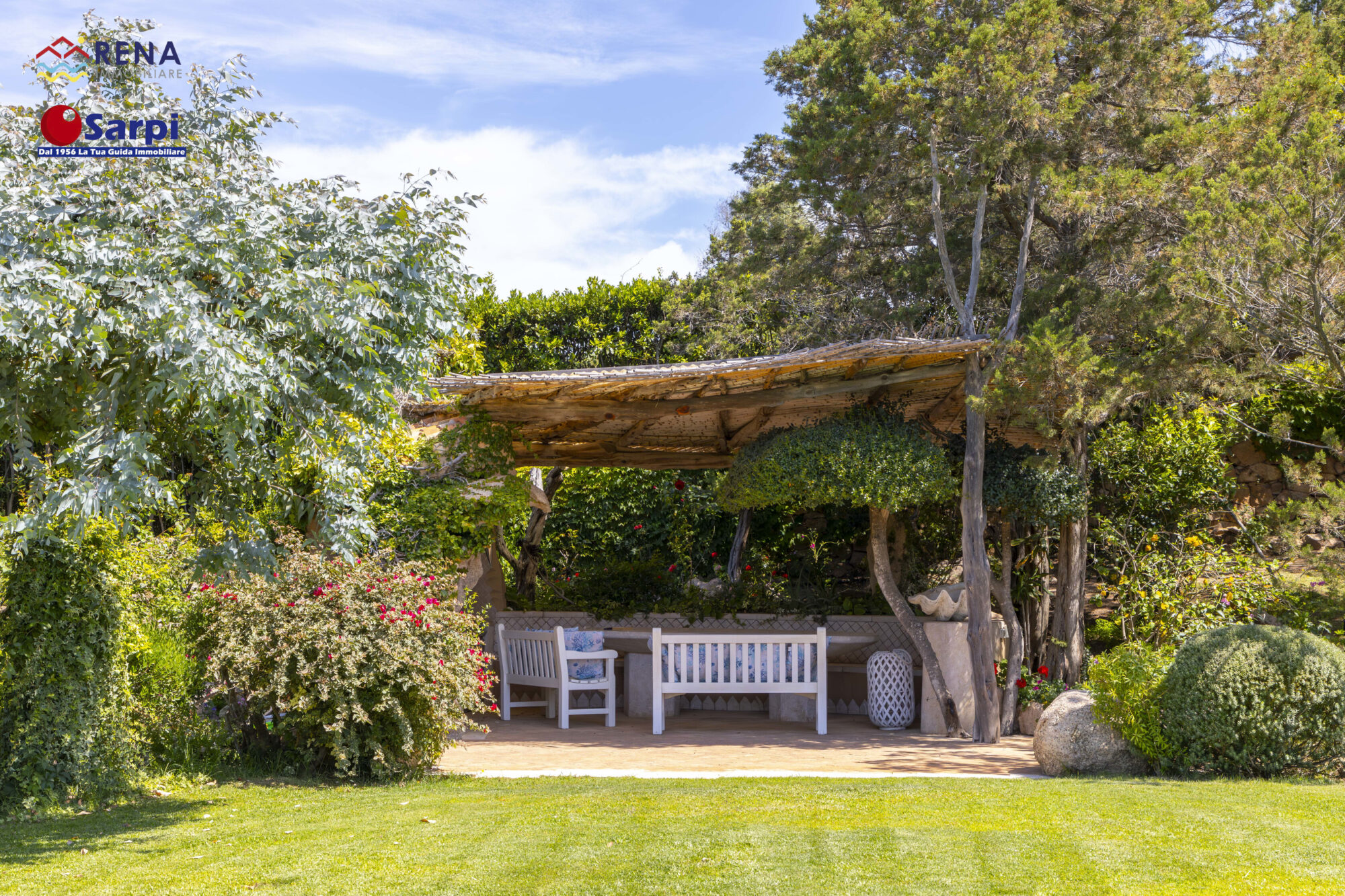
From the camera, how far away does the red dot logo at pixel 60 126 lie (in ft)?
15.6

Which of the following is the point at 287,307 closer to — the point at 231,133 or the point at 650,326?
the point at 231,133

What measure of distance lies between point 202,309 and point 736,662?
4.93 metres

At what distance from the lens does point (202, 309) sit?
4230mm

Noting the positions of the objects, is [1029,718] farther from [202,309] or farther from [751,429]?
[202,309]

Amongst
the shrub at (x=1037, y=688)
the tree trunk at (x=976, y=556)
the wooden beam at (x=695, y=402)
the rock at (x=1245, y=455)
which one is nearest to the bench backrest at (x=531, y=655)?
the wooden beam at (x=695, y=402)

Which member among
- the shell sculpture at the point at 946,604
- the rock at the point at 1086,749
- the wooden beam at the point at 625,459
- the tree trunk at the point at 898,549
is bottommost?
the rock at the point at 1086,749

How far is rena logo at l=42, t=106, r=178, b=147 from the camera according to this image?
477 centimetres

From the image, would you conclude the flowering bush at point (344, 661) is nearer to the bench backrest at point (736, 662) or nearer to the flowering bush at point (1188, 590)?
the bench backrest at point (736, 662)

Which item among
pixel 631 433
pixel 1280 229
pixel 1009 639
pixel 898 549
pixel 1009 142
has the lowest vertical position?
pixel 1009 639

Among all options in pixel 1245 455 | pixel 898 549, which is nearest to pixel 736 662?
pixel 898 549

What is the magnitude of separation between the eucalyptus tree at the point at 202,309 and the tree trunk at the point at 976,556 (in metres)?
4.51

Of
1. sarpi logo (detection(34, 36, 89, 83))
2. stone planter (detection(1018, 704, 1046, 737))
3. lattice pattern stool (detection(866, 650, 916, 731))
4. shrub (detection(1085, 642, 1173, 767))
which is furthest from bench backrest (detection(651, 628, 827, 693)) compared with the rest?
sarpi logo (detection(34, 36, 89, 83))

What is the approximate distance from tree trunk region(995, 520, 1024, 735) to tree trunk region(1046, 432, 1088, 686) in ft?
1.58

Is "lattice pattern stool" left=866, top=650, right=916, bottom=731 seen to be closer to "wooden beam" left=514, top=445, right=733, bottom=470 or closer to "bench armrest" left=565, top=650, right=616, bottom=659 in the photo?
"bench armrest" left=565, top=650, right=616, bottom=659
